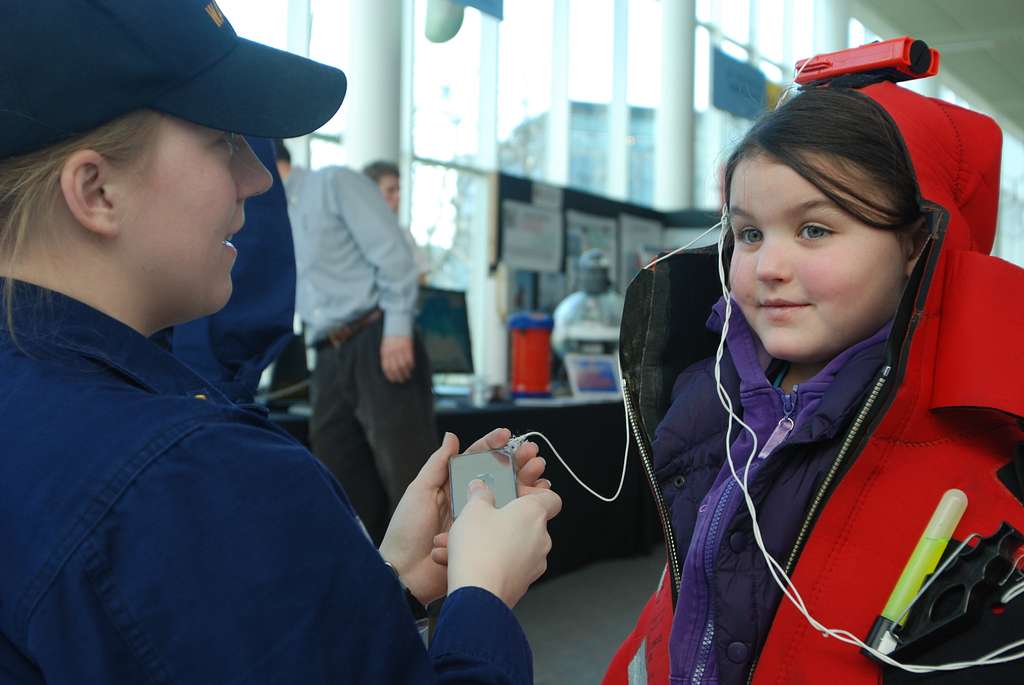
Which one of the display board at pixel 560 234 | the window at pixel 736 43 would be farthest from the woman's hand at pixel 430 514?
the window at pixel 736 43

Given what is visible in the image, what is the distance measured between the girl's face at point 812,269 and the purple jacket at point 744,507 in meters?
0.04

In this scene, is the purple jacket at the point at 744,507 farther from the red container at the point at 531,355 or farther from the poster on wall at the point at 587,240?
the poster on wall at the point at 587,240

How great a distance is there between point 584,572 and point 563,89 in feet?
15.9

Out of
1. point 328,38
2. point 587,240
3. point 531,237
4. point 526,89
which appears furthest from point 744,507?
point 526,89

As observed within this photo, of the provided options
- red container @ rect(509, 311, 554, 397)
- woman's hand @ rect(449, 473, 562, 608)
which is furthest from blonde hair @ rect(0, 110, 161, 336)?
red container @ rect(509, 311, 554, 397)

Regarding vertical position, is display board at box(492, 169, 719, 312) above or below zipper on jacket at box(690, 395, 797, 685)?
above

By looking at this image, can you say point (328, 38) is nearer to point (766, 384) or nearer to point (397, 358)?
point (397, 358)

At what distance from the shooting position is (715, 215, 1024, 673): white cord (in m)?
0.80

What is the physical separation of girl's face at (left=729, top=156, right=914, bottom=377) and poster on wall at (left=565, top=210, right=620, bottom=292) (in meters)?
4.25

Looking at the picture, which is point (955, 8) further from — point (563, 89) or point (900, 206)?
point (563, 89)

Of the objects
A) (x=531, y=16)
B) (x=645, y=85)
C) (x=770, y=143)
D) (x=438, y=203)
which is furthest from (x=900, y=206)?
(x=645, y=85)

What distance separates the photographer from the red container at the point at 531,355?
4.07 metres

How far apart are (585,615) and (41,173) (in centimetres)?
315

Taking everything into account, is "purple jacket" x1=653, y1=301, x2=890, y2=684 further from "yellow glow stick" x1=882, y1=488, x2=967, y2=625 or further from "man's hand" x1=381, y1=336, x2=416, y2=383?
"man's hand" x1=381, y1=336, x2=416, y2=383
